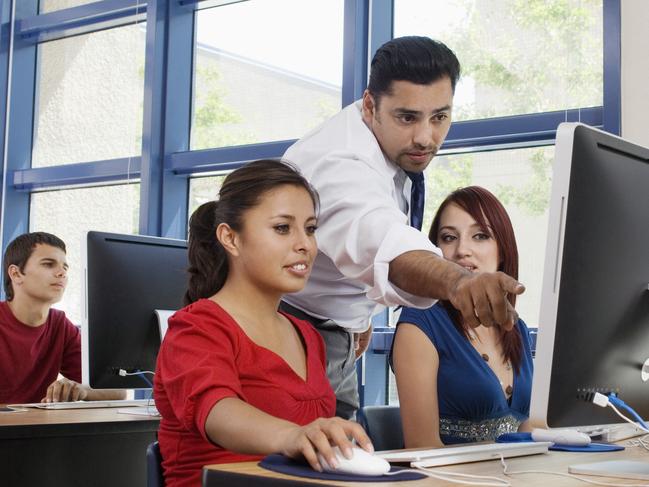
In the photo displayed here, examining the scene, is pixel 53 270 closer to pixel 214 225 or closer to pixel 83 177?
pixel 83 177

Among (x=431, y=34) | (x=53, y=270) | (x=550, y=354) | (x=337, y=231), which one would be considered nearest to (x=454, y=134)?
(x=431, y=34)

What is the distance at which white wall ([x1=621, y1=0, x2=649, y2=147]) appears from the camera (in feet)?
9.62

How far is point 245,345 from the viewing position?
1.48 m

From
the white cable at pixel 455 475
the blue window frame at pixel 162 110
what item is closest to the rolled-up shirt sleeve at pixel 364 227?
the white cable at pixel 455 475

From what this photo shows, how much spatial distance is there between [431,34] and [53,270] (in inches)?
70.0

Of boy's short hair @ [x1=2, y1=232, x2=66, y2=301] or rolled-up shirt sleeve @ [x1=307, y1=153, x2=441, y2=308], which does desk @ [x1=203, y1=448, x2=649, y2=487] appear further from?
boy's short hair @ [x1=2, y1=232, x2=66, y2=301]

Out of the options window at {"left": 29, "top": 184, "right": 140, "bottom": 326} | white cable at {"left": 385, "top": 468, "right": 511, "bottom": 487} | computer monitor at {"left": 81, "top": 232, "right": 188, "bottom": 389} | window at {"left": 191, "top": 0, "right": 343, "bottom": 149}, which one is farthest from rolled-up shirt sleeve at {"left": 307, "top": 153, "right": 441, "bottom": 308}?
window at {"left": 29, "top": 184, "right": 140, "bottom": 326}

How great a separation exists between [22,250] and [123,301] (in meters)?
1.39

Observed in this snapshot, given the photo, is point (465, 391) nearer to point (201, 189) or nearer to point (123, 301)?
point (123, 301)

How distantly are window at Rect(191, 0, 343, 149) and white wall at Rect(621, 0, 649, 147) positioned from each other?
131cm

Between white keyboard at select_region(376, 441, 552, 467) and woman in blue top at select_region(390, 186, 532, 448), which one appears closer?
white keyboard at select_region(376, 441, 552, 467)

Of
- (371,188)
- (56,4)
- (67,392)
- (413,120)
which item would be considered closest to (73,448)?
(67,392)

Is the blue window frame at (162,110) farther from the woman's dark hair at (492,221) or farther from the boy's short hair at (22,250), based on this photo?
the woman's dark hair at (492,221)

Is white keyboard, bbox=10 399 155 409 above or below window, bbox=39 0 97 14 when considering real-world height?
below
